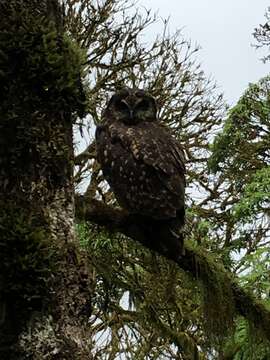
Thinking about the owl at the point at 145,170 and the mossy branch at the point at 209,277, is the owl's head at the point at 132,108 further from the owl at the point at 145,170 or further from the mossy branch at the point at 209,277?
the mossy branch at the point at 209,277

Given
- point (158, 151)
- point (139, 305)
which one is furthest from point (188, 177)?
point (158, 151)

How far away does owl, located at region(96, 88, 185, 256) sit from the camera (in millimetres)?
3949

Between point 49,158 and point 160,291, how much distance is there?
5346 mm

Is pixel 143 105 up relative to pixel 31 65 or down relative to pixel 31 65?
up

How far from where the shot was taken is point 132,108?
15.1ft

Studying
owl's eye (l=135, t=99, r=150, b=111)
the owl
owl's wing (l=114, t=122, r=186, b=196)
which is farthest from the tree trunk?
owl's eye (l=135, t=99, r=150, b=111)

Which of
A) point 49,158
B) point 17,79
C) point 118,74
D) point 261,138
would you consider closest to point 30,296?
point 49,158

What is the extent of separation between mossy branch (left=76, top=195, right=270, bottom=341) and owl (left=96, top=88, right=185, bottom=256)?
0.09 metres

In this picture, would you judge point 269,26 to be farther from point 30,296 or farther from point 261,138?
point 30,296

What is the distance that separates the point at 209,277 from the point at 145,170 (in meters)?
0.66

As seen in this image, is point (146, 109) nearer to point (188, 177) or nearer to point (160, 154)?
point (160, 154)

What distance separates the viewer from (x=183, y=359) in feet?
25.7

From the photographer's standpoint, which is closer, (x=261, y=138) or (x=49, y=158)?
(x=49, y=158)

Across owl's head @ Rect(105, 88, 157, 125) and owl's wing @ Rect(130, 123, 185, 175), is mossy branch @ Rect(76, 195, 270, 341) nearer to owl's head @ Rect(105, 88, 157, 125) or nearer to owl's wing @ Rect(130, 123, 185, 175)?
owl's wing @ Rect(130, 123, 185, 175)
